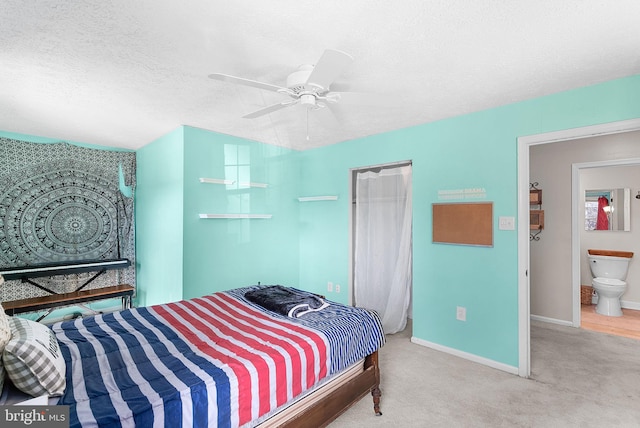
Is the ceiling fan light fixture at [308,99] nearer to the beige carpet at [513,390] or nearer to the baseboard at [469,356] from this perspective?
the beige carpet at [513,390]

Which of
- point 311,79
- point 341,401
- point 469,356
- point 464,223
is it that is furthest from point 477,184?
point 341,401

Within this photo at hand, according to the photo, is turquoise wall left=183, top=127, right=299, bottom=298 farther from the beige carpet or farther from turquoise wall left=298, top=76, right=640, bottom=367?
the beige carpet

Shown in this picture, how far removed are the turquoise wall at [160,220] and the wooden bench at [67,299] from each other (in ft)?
0.85

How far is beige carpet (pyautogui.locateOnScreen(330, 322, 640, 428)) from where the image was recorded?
2031 millimetres

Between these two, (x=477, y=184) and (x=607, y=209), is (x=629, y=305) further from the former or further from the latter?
(x=477, y=184)

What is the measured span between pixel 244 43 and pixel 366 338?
203cm

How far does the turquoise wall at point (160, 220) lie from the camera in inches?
131

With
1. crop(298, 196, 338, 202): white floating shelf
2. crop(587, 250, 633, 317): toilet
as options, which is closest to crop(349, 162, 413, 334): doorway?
crop(298, 196, 338, 202): white floating shelf

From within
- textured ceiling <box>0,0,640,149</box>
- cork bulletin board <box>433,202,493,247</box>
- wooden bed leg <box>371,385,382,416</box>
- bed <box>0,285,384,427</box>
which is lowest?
wooden bed leg <box>371,385,382,416</box>

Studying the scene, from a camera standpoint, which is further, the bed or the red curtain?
the red curtain

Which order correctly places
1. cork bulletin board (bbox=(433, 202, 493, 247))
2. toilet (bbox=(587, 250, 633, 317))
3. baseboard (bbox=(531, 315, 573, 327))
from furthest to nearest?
toilet (bbox=(587, 250, 633, 317))
baseboard (bbox=(531, 315, 573, 327))
cork bulletin board (bbox=(433, 202, 493, 247))

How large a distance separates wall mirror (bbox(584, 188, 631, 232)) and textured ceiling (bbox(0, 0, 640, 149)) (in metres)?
3.19

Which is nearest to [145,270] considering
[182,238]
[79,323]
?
[182,238]

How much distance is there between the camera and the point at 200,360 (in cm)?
153
